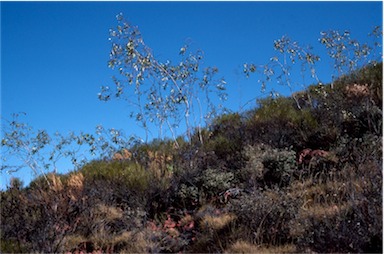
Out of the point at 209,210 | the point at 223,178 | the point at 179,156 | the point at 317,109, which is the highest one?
the point at 317,109

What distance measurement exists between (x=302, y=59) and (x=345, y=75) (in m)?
1.14

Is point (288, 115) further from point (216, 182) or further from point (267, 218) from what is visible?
point (267, 218)

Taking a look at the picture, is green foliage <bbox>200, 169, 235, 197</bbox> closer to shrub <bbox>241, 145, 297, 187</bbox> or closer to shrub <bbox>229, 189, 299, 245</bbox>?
shrub <bbox>241, 145, 297, 187</bbox>

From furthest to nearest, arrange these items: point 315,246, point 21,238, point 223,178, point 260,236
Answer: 1. point 223,178
2. point 21,238
3. point 260,236
4. point 315,246

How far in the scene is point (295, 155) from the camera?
881 centimetres

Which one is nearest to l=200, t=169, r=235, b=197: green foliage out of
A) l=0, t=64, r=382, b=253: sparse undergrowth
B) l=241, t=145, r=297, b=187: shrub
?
l=0, t=64, r=382, b=253: sparse undergrowth

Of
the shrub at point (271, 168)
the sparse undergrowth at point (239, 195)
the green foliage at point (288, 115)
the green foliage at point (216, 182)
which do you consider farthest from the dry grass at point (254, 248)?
the green foliage at point (288, 115)

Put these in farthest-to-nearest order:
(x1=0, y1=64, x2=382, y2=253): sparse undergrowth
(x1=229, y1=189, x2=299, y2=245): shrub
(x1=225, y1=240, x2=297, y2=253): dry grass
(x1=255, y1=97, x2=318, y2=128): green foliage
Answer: (x1=255, y1=97, x2=318, y2=128): green foliage
(x1=229, y1=189, x2=299, y2=245): shrub
(x1=0, y1=64, x2=382, y2=253): sparse undergrowth
(x1=225, y1=240, x2=297, y2=253): dry grass

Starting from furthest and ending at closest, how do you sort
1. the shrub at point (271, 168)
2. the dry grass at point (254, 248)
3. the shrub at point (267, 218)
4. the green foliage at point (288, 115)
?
the green foliage at point (288, 115)
the shrub at point (271, 168)
the shrub at point (267, 218)
the dry grass at point (254, 248)

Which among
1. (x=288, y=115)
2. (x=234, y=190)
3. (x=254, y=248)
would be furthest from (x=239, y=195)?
(x=288, y=115)

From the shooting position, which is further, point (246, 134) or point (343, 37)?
point (343, 37)

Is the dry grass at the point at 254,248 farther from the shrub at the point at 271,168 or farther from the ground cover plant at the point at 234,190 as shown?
the shrub at the point at 271,168

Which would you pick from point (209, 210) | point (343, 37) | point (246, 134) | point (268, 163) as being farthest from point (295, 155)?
point (343, 37)

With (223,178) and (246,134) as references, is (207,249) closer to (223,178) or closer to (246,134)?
(223,178)
